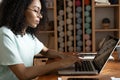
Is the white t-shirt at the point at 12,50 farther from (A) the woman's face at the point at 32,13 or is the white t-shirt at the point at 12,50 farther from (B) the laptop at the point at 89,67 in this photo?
(B) the laptop at the point at 89,67

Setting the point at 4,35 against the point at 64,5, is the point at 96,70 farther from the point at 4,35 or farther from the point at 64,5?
the point at 64,5

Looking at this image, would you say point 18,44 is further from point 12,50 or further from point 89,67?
point 89,67

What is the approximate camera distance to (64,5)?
12.2 feet

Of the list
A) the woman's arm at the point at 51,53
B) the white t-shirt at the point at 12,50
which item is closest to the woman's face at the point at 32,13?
the white t-shirt at the point at 12,50

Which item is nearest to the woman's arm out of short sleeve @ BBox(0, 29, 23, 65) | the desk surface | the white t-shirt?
the white t-shirt

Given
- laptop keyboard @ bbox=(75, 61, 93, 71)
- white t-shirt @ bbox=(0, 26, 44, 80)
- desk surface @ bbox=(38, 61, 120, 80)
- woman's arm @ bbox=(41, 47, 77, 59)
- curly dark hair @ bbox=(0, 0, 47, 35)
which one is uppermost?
curly dark hair @ bbox=(0, 0, 47, 35)

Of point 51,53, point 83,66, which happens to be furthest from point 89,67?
point 51,53

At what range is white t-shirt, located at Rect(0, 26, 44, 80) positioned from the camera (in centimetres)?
153

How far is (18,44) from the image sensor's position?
1.70 m

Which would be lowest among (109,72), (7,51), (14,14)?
(109,72)

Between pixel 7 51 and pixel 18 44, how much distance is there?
17 centimetres

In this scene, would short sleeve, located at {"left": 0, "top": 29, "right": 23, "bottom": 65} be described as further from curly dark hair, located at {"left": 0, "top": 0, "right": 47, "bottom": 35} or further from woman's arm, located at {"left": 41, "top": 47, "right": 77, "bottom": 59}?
woman's arm, located at {"left": 41, "top": 47, "right": 77, "bottom": 59}

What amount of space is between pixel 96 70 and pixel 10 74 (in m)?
0.57

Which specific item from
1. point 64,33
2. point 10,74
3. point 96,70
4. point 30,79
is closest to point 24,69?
point 30,79
